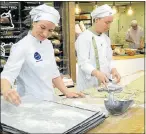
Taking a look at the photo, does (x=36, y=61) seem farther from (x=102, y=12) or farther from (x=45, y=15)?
(x=102, y=12)

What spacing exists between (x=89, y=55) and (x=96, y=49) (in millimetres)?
70

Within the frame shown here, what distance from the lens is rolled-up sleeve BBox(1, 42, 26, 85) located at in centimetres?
Result: 121

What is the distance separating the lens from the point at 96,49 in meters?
1.85

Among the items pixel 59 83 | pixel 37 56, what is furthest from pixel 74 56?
pixel 37 56

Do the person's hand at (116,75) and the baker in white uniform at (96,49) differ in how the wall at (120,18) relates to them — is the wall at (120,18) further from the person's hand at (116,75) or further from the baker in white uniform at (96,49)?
the person's hand at (116,75)

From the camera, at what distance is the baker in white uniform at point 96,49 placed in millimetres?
1805

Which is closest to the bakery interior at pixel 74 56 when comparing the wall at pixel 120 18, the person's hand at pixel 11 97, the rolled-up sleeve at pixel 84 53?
the wall at pixel 120 18

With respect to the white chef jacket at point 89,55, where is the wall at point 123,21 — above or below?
above

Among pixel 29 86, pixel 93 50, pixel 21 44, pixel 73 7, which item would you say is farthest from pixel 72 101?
pixel 73 7

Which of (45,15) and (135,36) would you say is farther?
(135,36)

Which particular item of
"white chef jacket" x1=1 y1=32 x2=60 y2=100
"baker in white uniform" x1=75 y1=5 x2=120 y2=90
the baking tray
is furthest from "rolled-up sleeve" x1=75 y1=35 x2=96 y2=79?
the baking tray

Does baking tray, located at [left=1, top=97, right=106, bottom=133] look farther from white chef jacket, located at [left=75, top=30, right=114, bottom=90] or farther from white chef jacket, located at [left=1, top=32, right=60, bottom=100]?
white chef jacket, located at [left=75, top=30, right=114, bottom=90]

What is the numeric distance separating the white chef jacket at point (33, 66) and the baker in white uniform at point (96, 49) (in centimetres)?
40

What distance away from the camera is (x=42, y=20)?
1.27m
